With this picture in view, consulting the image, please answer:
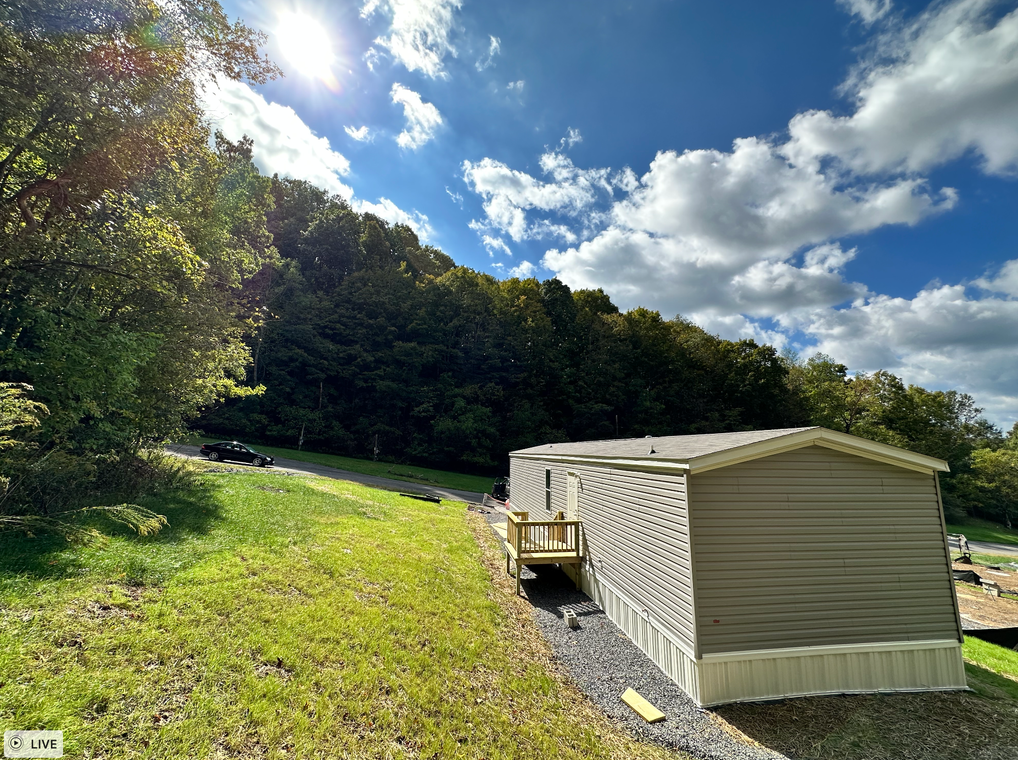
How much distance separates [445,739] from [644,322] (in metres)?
43.3

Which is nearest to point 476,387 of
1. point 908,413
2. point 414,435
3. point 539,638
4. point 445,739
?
point 414,435

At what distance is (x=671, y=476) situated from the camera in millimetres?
5660

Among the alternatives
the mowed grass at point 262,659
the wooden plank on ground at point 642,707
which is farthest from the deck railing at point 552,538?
the wooden plank on ground at point 642,707

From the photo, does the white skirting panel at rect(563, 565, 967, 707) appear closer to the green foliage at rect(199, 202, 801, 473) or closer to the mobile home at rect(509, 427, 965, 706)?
the mobile home at rect(509, 427, 965, 706)

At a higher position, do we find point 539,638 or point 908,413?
point 908,413

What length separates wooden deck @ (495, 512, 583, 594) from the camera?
8414mm

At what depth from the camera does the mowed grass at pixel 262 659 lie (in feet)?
10.1

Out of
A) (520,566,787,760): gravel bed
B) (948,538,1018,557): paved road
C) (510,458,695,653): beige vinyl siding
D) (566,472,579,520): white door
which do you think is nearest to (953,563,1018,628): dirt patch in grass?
(948,538,1018,557): paved road

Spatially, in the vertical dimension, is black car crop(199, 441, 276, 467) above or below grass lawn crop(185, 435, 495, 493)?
above

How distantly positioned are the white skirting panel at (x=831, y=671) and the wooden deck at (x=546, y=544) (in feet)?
13.2

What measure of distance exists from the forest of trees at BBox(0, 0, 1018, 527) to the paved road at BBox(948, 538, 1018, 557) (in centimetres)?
933

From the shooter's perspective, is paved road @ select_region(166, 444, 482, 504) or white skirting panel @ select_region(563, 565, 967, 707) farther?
paved road @ select_region(166, 444, 482, 504)

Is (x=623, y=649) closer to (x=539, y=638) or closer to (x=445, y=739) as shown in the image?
(x=539, y=638)

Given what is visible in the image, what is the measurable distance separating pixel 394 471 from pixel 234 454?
9561mm
